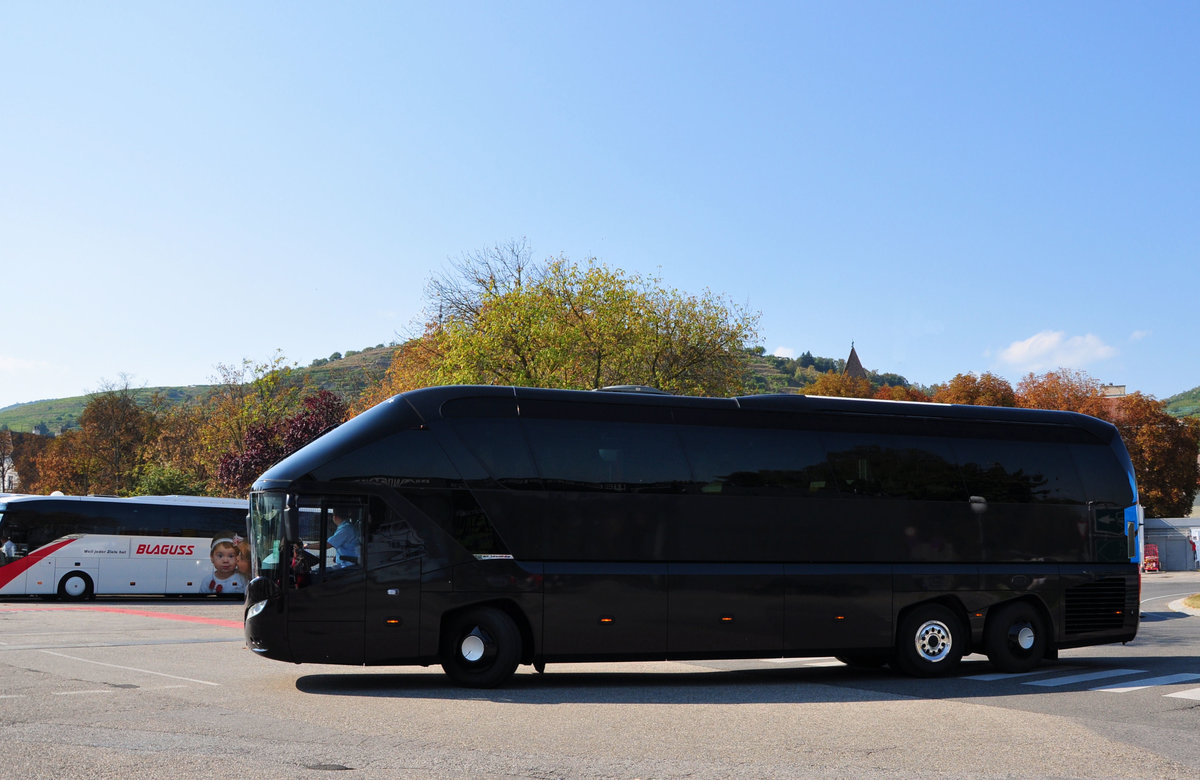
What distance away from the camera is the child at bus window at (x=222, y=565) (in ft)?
118

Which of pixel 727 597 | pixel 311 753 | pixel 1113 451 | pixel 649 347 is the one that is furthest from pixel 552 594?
pixel 649 347

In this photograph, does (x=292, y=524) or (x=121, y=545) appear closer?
(x=292, y=524)

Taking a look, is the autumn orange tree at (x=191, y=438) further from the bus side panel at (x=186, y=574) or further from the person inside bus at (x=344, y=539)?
the person inside bus at (x=344, y=539)

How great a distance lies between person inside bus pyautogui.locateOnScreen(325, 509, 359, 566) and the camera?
12656 millimetres

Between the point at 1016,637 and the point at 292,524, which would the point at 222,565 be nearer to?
the point at 292,524

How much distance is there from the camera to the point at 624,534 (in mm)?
13203

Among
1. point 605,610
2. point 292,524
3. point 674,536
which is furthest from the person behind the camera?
point 674,536

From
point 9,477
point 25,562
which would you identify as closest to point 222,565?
point 25,562

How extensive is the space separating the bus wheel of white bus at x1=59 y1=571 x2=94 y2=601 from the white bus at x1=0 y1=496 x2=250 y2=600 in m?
0.03

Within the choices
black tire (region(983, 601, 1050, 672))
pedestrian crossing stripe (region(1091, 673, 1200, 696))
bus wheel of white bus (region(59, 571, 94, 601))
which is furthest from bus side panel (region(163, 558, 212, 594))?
pedestrian crossing stripe (region(1091, 673, 1200, 696))

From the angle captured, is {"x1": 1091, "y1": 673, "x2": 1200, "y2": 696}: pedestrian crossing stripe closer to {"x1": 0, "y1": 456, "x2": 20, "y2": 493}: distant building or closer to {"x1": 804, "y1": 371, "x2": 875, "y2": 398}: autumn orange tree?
{"x1": 804, "y1": 371, "x2": 875, "y2": 398}: autumn orange tree

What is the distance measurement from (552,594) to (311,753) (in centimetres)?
482

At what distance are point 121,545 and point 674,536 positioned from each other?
2641 centimetres

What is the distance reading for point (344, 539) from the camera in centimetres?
1267
